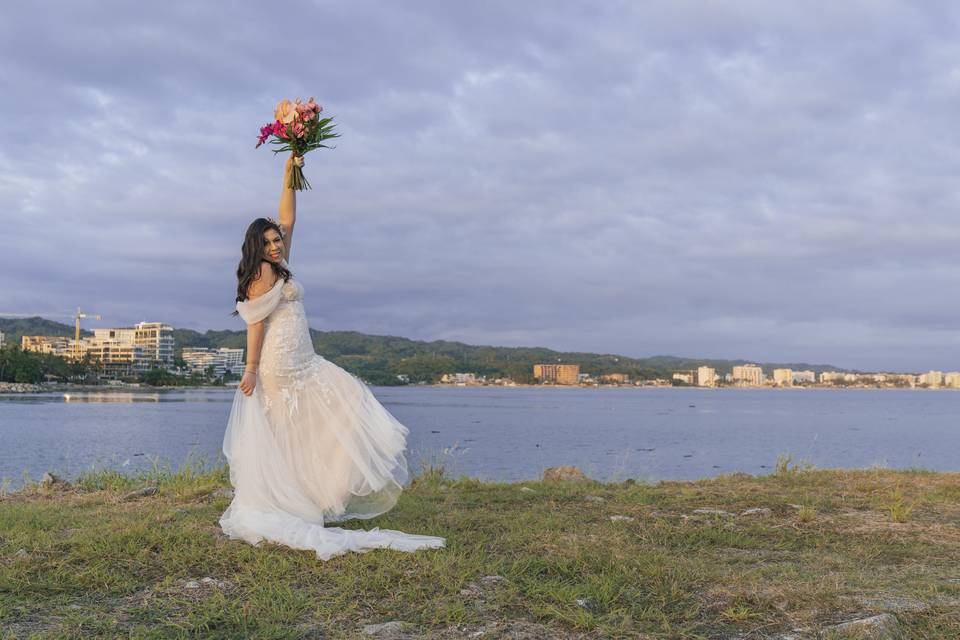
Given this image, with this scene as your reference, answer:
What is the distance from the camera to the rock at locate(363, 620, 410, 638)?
154 inches

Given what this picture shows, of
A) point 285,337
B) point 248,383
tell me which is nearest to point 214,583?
point 248,383

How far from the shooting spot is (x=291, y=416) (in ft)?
20.7

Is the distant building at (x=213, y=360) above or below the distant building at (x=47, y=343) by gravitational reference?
below

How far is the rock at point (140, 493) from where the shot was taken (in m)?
8.38

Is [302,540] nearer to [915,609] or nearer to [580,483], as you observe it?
[915,609]

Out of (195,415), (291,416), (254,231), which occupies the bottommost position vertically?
(195,415)

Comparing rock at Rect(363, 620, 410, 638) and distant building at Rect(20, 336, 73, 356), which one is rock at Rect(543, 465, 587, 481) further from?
distant building at Rect(20, 336, 73, 356)

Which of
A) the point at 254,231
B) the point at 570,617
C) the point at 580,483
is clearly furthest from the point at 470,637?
the point at 580,483

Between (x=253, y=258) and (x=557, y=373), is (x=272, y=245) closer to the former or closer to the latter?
(x=253, y=258)

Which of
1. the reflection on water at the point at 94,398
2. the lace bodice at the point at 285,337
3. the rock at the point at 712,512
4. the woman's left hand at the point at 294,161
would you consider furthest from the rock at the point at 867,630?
the reflection on water at the point at 94,398

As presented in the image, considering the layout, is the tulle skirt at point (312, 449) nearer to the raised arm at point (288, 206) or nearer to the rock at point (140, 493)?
the raised arm at point (288, 206)

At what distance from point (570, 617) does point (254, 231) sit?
3946mm

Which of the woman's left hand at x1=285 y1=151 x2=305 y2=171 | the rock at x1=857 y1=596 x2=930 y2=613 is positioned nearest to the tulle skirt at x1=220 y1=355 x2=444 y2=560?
the woman's left hand at x1=285 y1=151 x2=305 y2=171

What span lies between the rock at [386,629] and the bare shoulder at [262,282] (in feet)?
10.2
